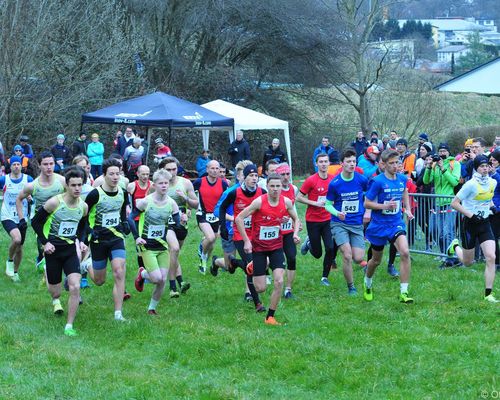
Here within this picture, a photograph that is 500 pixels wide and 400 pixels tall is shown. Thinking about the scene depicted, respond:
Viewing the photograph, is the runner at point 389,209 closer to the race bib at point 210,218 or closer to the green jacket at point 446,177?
the race bib at point 210,218

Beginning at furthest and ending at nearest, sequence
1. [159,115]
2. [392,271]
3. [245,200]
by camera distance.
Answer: [159,115], [392,271], [245,200]

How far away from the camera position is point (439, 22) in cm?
14762

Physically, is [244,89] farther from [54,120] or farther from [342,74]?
[54,120]

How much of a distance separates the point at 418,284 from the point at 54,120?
1918 cm

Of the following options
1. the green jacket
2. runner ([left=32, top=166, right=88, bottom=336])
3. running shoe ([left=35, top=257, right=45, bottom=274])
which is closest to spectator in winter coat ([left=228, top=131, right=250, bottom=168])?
the green jacket

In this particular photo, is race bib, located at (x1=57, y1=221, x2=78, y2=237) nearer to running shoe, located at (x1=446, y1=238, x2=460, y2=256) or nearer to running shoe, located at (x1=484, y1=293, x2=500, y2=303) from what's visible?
running shoe, located at (x1=484, y1=293, x2=500, y2=303)

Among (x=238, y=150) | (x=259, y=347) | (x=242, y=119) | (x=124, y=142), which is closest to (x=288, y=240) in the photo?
(x=259, y=347)

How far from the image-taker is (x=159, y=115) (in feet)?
75.0

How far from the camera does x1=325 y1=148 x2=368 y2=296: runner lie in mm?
11602

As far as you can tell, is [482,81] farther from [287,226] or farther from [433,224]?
[287,226]

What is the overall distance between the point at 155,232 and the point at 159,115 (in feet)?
41.4

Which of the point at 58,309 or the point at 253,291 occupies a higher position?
the point at 253,291

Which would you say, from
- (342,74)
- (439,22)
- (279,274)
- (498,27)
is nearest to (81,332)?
(279,274)

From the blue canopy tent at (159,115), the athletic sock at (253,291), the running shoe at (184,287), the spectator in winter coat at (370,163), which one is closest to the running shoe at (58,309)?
the running shoe at (184,287)
